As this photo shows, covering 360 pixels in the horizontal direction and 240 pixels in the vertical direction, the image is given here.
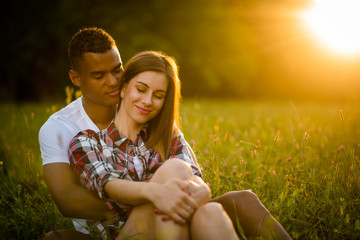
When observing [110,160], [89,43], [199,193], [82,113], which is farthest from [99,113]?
[199,193]


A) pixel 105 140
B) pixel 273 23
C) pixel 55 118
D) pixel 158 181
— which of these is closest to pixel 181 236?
pixel 158 181

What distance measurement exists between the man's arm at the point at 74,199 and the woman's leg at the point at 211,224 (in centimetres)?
63

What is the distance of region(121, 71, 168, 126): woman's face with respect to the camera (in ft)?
7.72

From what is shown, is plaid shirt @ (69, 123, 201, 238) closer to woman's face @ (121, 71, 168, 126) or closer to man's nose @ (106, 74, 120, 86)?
woman's face @ (121, 71, 168, 126)

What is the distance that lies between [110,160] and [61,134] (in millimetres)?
564

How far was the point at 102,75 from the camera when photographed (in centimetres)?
273

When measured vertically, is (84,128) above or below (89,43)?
below

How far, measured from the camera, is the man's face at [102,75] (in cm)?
270

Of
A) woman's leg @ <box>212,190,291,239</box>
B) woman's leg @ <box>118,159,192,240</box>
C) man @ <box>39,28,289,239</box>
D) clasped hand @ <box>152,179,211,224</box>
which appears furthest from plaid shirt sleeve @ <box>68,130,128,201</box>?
woman's leg @ <box>212,190,291,239</box>

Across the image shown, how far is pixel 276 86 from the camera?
24875 millimetres

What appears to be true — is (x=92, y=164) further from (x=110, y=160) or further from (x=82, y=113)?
(x=82, y=113)

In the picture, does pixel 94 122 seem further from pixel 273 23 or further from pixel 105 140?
pixel 273 23

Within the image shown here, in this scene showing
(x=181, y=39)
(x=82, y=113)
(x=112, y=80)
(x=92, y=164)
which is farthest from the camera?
(x=181, y=39)

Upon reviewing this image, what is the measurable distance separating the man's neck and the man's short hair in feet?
1.30
